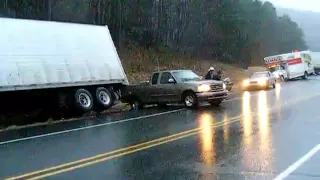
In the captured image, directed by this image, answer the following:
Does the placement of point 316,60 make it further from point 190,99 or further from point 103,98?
point 103,98

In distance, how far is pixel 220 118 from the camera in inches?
604

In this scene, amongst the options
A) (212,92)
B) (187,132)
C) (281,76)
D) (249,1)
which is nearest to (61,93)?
(212,92)

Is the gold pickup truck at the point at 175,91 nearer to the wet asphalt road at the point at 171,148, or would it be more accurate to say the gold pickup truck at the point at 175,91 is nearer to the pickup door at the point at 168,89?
the pickup door at the point at 168,89

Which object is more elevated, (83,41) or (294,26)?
(294,26)

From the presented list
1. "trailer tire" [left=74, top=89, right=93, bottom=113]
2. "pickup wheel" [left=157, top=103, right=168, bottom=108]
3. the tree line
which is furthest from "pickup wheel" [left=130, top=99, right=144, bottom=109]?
the tree line

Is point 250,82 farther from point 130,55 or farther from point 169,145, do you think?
point 169,145

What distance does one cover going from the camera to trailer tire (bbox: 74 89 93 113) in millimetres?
18906

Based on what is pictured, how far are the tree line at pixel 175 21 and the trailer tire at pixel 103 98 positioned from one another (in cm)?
1568

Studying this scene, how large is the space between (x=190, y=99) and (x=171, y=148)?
406 inches

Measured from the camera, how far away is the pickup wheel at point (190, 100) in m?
19.9

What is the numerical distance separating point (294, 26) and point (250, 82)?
242 ft

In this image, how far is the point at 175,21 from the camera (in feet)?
178

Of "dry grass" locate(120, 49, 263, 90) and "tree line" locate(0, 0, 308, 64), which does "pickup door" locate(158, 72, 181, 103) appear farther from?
"tree line" locate(0, 0, 308, 64)

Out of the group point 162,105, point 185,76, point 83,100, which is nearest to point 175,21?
point 162,105
